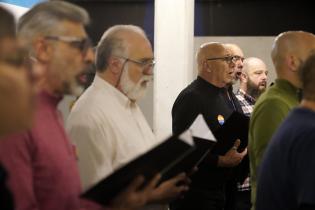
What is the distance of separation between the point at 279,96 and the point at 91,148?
1.03 metres

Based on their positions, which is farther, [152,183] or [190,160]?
[190,160]

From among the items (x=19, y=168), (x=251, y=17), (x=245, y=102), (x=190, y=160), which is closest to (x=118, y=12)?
(x=251, y=17)

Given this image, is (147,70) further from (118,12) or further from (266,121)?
(118,12)

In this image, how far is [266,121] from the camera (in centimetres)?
273

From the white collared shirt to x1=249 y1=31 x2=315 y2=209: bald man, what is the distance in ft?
1.71

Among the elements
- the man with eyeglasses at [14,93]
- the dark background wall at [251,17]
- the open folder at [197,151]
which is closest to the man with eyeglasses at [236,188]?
the open folder at [197,151]

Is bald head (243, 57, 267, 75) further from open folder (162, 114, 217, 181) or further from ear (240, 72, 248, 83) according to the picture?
open folder (162, 114, 217, 181)

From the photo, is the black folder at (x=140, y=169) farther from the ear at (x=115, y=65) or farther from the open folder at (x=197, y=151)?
the ear at (x=115, y=65)

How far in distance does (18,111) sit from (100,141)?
3.89 feet

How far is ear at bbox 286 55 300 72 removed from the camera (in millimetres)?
2906

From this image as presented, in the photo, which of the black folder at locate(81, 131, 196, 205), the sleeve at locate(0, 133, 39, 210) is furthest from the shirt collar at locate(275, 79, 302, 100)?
the sleeve at locate(0, 133, 39, 210)

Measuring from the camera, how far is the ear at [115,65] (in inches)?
100

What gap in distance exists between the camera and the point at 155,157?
1782 mm

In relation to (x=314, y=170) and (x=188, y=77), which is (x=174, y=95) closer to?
(x=188, y=77)
